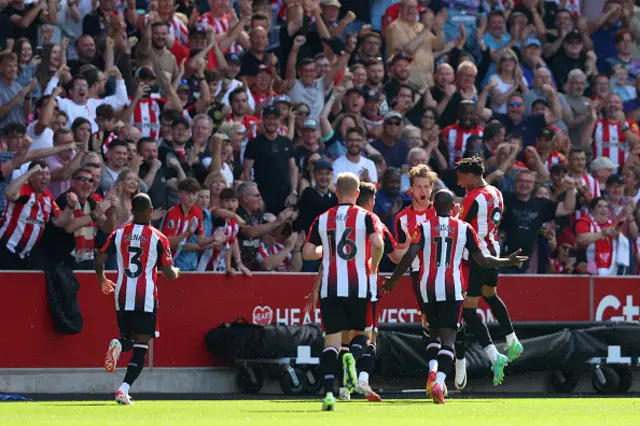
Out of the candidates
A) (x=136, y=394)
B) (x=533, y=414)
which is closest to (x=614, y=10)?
(x=136, y=394)

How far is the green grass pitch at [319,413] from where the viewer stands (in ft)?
36.5

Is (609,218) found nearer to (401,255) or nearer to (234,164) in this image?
(234,164)

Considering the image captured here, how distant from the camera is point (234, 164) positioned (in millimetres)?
19969

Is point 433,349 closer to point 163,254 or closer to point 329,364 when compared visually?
point 329,364

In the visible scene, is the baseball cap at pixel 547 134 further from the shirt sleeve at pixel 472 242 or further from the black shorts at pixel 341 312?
the black shorts at pixel 341 312

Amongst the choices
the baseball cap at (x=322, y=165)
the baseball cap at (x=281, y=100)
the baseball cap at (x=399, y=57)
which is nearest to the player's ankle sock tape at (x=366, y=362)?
the baseball cap at (x=322, y=165)

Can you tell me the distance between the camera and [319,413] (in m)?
12.3

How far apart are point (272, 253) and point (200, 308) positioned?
1.34 metres

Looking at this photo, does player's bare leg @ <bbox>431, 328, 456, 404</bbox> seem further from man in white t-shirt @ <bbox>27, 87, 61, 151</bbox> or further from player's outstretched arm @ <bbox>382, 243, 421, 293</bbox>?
man in white t-shirt @ <bbox>27, 87, 61, 151</bbox>

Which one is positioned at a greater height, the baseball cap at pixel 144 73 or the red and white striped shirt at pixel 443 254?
the baseball cap at pixel 144 73

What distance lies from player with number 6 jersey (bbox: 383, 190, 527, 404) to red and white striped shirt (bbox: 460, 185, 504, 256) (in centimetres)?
119

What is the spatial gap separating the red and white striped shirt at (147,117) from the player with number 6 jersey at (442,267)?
22.2 feet

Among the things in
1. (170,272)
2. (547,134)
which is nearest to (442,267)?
(170,272)

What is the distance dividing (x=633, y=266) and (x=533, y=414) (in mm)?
9358
